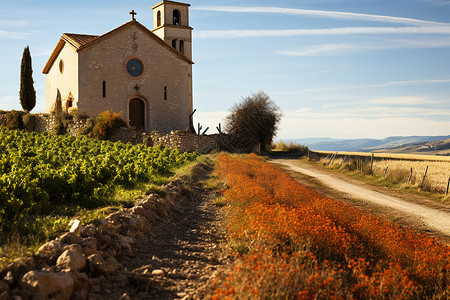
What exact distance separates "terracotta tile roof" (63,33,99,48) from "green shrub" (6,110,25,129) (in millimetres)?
7105

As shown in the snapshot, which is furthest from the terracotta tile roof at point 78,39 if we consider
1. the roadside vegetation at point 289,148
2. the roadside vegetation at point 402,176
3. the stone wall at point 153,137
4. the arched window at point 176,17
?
the roadside vegetation at point 289,148

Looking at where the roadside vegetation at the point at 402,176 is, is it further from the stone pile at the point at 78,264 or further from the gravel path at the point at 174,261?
the stone pile at the point at 78,264

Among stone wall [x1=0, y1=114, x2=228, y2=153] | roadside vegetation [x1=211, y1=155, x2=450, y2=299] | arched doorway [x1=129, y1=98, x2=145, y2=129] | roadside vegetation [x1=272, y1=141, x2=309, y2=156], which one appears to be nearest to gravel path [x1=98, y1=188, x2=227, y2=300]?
roadside vegetation [x1=211, y1=155, x2=450, y2=299]


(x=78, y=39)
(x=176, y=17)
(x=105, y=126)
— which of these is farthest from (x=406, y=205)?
(x=176, y=17)

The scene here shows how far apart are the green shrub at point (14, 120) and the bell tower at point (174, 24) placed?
14.0m

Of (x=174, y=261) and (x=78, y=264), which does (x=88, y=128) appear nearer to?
(x=174, y=261)

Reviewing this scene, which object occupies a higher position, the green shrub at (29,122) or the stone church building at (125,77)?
the stone church building at (125,77)

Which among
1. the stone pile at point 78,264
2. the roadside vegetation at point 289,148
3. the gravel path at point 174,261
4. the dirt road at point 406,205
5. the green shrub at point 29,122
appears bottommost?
the dirt road at point 406,205

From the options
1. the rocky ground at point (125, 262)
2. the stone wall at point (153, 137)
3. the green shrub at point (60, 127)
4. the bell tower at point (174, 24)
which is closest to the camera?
the rocky ground at point (125, 262)

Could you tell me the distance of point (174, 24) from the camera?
38500 mm

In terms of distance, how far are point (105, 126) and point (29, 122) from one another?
26.8 feet

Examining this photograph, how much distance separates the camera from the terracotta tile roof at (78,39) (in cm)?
3064

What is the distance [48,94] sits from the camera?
36.8 m

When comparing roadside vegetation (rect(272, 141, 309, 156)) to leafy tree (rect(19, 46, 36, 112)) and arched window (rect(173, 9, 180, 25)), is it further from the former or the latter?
leafy tree (rect(19, 46, 36, 112))
